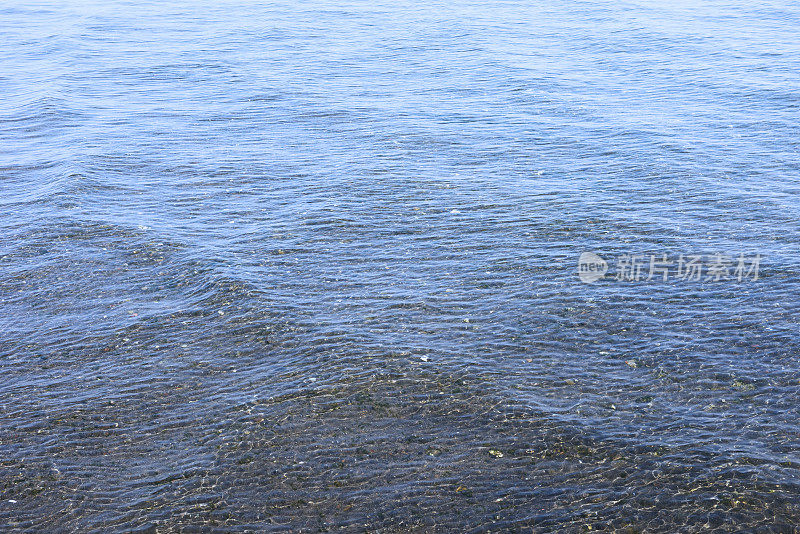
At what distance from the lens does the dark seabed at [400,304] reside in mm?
6695

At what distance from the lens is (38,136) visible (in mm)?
15547

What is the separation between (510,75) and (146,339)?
12.3 metres

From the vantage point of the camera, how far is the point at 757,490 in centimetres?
648

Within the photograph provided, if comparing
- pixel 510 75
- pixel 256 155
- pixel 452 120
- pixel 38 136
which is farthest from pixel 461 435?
pixel 510 75

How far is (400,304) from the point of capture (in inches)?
372

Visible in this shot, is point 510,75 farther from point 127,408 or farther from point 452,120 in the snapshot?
point 127,408

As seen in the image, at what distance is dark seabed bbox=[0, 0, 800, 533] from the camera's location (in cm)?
670

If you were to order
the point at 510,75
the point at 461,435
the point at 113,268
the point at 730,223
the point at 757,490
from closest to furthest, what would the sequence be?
the point at 757,490, the point at 461,435, the point at 113,268, the point at 730,223, the point at 510,75

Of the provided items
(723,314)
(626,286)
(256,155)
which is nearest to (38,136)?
(256,155)

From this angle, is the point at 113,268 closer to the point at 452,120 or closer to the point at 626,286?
the point at 626,286

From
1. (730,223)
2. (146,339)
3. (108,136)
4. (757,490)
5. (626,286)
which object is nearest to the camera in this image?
(757,490)

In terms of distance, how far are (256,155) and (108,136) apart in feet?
10.7

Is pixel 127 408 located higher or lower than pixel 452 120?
lower

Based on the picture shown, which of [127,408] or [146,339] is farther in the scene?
[146,339]
